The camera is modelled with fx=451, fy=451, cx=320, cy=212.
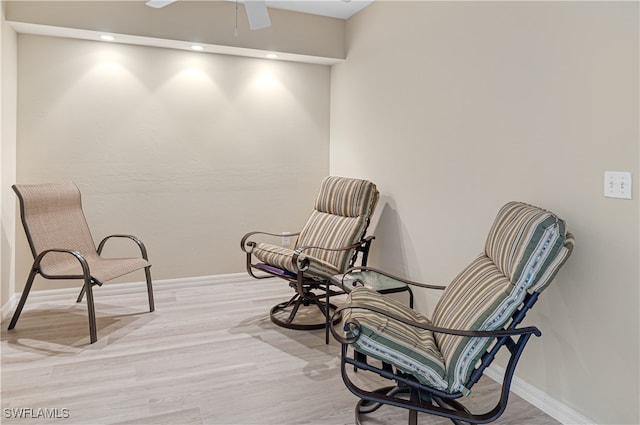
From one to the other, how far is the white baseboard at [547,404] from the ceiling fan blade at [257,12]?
2607mm

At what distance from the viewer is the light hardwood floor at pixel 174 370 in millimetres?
2219

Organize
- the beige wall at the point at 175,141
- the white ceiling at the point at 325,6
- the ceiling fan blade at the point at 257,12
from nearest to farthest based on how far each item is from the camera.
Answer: the ceiling fan blade at the point at 257,12
the beige wall at the point at 175,141
the white ceiling at the point at 325,6

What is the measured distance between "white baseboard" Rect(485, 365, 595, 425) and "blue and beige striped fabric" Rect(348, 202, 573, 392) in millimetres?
744

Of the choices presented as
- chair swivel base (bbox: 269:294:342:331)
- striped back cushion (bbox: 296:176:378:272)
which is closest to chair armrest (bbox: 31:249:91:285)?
chair swivel base (bbox: 269:294:342:331)

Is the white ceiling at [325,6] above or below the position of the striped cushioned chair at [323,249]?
above

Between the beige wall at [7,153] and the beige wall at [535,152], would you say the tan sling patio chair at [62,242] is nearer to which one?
the beige wall at [7,153]

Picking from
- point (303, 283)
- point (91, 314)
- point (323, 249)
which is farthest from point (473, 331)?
point (91, 314)

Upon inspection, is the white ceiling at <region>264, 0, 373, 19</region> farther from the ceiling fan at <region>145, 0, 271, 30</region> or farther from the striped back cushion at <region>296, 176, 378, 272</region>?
the striped back cushion at <region>296, 176, 378, 272</region>

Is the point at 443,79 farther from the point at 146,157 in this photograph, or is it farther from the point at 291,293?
the point at 146,157

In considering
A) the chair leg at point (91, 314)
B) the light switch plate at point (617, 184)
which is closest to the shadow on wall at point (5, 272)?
the chair leg at point (91, 314)

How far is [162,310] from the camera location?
3.70 m

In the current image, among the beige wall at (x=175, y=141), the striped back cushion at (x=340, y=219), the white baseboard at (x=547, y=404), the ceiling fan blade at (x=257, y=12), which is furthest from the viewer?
the beige wall at (x=175, y=141)

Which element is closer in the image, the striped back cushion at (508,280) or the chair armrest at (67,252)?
the striped back cushion at (508,280)

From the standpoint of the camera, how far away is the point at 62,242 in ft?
11.3
